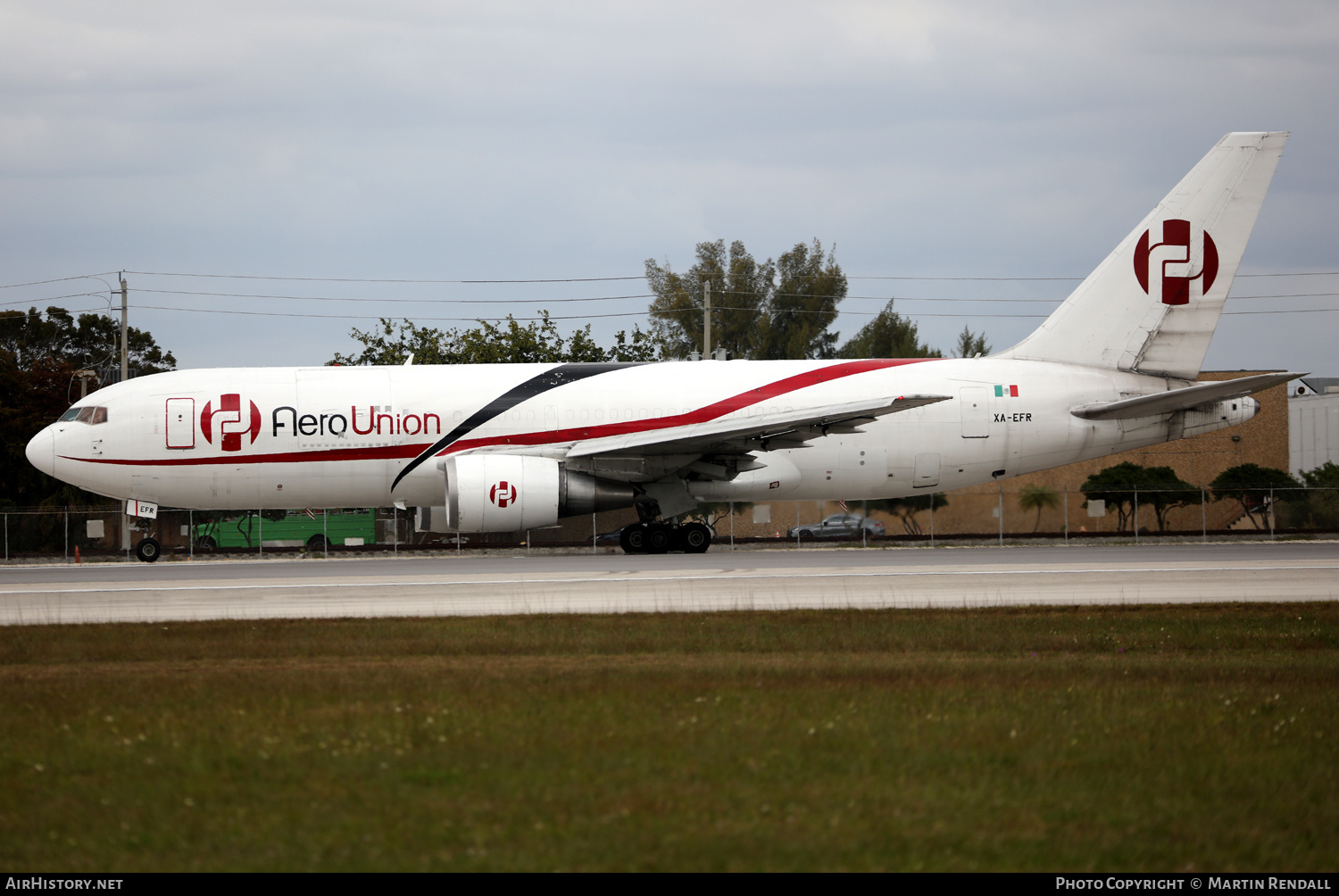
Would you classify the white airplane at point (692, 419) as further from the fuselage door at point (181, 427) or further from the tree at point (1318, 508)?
the tree at point (1318, 508)

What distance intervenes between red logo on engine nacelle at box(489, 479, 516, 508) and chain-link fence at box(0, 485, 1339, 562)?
20.6ft

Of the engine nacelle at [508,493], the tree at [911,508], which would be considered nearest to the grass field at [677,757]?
the engine nacelle at [508,493]

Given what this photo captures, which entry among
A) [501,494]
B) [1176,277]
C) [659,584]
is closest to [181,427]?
[501,494]

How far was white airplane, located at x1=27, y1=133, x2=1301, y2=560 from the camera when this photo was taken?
916 inches

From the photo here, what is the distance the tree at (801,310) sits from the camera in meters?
73.8

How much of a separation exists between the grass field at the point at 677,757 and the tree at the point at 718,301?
63.7 metres

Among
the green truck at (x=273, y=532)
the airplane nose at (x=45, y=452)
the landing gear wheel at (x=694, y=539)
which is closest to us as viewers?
the airplane nose at (x=45, y=452)

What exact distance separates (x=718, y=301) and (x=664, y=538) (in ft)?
182

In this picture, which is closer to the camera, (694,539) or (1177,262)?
(694,539)

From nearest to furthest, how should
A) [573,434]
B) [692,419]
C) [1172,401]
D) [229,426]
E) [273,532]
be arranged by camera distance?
[229,426] → [573,434] → [692,419] → [1172,401] → [273,532]

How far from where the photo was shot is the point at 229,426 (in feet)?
76.3

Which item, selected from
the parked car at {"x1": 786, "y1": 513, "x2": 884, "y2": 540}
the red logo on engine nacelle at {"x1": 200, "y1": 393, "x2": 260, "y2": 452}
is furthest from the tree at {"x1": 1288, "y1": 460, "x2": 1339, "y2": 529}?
the red logo on engine nacelle at {"x1": 200, "y1": 393, "x2": 260, "y2": 452}

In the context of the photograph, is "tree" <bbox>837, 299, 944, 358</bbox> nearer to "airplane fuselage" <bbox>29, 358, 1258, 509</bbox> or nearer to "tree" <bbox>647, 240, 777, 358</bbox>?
"tree" <bbox>647, 240, 777, 358</bbox>

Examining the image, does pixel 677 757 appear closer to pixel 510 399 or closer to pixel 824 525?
pixel 510 399
